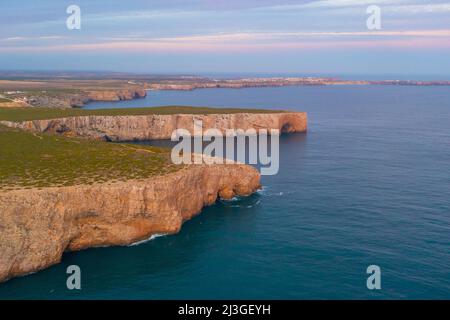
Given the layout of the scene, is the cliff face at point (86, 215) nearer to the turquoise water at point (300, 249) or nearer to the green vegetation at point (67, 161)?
the turquoise water at point (300, 249)

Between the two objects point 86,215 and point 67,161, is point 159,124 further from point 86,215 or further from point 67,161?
point 86,215

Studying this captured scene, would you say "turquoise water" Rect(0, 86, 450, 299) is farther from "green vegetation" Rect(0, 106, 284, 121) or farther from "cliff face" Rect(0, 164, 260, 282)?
"green vegetation" Rect(0, 106, 284, 121)

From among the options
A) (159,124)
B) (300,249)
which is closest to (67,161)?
(300,249)

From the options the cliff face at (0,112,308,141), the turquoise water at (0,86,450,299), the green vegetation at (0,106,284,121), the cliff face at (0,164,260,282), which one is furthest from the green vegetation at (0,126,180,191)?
the cliff face at (0,112,308,141)

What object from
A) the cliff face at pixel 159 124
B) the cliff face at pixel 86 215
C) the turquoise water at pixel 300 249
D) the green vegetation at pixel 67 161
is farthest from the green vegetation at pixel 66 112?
the cliff face at pixel 86 215
